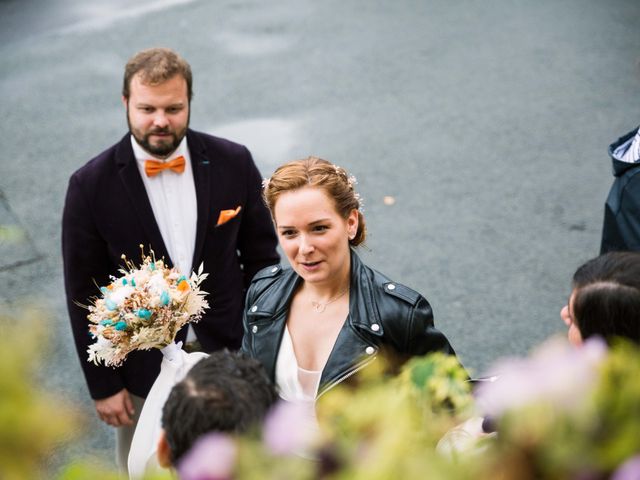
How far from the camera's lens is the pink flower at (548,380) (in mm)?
945

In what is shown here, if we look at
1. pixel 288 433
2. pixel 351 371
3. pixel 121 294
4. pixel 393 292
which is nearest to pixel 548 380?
pixel 288 433

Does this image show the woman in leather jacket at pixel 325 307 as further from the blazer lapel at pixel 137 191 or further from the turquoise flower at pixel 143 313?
the blazer lapel at pixel 137 191

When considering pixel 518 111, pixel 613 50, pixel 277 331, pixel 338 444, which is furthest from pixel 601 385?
pixel 613 50

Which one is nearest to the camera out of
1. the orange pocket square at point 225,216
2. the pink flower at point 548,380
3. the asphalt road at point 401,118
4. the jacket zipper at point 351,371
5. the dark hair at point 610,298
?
the pink flower at point 548,380

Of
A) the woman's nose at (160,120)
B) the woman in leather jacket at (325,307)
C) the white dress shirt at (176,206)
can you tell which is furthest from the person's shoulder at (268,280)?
the woman's nose at (160,120)

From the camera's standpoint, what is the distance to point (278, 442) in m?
0.98

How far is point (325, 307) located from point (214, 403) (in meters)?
1.19

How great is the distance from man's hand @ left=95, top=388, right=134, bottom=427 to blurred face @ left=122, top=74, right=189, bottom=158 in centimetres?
116

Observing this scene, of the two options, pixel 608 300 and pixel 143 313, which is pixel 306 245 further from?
pixel 608 300

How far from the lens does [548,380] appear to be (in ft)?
3.14

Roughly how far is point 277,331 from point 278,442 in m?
1.91

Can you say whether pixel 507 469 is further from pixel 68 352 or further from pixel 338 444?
pixel 68 352

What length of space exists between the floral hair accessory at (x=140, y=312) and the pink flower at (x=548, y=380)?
193 centimetres

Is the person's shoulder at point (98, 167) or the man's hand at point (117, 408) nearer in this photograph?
the person's shoulder at point (98, 167)
